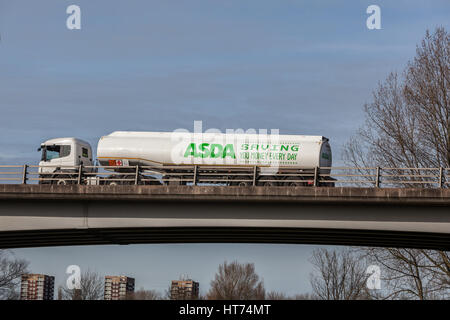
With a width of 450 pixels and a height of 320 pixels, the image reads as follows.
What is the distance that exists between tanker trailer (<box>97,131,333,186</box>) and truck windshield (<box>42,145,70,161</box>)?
138 inches

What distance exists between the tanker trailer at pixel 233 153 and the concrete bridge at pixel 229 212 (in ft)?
13.2

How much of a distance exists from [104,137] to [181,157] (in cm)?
428

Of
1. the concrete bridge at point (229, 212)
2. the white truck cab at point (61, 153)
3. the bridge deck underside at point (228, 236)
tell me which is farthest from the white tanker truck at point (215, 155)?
the concrete bridge at point (229, 212)

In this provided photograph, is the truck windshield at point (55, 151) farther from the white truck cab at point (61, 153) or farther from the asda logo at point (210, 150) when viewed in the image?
the asda logo at point (210, 150)

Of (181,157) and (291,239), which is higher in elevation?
(181,157)

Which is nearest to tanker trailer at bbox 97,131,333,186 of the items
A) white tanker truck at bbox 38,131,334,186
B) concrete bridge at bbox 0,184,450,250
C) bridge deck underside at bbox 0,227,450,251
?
white tanker truck at bbox 38,131,334,186

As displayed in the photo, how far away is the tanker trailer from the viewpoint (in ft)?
100

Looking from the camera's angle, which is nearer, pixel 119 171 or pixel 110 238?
pixel 110 238

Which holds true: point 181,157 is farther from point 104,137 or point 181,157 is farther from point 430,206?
point 430,206

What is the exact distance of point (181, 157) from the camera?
1225 inches

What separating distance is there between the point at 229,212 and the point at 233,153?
5.87 m

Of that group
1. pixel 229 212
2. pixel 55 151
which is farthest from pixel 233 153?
pixel 55 151

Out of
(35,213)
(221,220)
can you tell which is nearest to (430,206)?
(221,220)

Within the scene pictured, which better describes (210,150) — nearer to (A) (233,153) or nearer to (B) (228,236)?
(A) (233,153)
